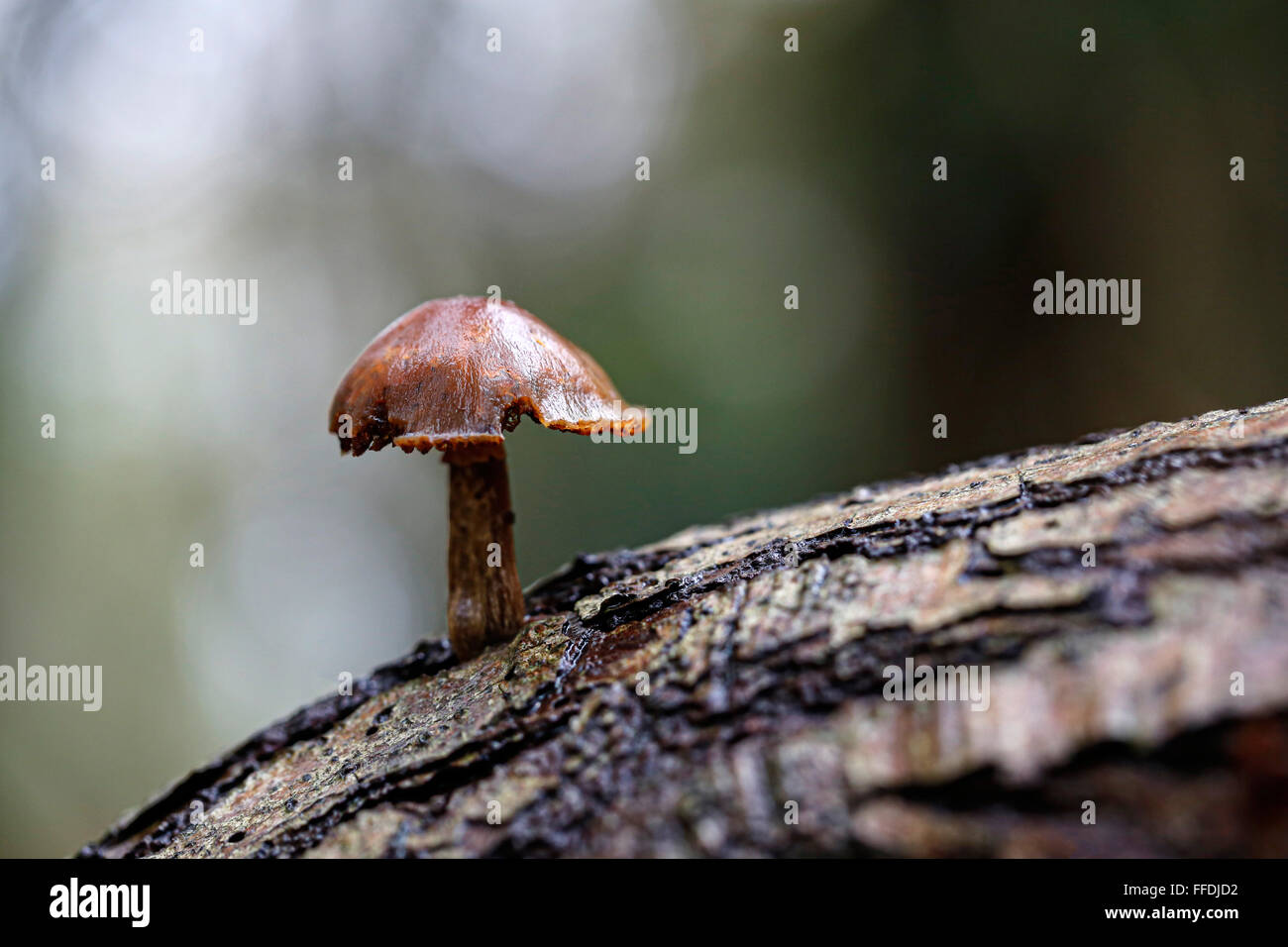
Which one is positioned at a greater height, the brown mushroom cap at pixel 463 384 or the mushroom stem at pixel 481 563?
the brown mushroom cap at pixel 463 384

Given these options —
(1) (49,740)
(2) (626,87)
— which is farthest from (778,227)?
(1) (49,740)

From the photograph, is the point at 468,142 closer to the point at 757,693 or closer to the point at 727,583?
the point at 727,583

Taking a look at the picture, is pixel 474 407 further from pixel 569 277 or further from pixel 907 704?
pixel 569 277
